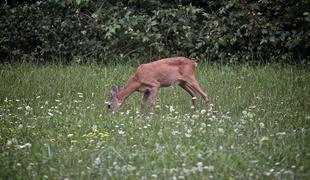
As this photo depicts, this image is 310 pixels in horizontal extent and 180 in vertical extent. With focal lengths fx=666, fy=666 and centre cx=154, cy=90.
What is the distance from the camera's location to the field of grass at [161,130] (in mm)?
6000

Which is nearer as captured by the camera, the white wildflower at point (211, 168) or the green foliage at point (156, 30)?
the white wildflower at point (211, 168)

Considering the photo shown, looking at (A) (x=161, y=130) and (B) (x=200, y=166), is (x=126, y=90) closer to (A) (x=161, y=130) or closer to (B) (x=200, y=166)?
(A) (x=161, y=130)

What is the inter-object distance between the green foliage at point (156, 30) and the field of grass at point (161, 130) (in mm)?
1810

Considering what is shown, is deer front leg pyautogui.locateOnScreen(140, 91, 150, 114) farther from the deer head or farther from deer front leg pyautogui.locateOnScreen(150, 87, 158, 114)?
the deer head

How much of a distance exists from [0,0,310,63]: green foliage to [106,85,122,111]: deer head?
4.60 metres

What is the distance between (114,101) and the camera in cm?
1002

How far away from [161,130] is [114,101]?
2559 millimetres

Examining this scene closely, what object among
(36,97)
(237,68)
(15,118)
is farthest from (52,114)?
(237,68)

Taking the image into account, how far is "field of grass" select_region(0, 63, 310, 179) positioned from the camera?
236 inches

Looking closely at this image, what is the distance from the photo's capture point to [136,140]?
7277 mm

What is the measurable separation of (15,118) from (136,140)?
231 centimetres

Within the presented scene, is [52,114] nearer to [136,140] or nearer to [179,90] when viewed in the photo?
[136,140]

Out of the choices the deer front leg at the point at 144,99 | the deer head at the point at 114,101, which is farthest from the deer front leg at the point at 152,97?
the deer head at the point at 114,101

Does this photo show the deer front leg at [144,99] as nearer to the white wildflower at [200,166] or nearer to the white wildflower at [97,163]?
the white wildflower at [97,163]
